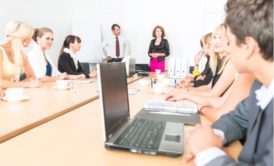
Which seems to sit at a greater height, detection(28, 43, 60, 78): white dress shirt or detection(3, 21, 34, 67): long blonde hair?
detection(3, 21, 34, 67): long blonde hair

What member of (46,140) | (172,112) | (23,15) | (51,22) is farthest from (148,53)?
(46,140)

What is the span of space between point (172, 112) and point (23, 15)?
4097 millimetres

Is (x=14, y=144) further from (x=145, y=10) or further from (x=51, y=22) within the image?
(x=145, y=10)

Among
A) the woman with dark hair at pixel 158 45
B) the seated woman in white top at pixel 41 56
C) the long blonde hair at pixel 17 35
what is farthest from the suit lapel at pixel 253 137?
the woman with dark hair at pixel 158 45

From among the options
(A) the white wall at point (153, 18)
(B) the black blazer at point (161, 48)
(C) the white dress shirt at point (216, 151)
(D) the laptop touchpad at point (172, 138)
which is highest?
(A) the white wall at point (153, 18)

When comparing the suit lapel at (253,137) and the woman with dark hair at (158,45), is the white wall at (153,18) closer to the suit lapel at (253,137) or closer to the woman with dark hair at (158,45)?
the woman with dark hair at (158,45)

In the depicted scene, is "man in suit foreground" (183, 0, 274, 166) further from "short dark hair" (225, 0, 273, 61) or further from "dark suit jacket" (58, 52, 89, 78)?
"dark suit jacket" (58, 52, 89, 78)

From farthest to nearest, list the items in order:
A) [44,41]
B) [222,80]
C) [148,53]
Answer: [148,53] → [44,41] → [222,80]

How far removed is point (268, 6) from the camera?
663mm

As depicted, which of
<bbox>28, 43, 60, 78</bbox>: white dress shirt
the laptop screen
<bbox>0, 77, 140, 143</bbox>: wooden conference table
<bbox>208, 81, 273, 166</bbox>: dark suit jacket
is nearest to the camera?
<bbox>208, 81, 273, 166</bbox>: dark suit jacket

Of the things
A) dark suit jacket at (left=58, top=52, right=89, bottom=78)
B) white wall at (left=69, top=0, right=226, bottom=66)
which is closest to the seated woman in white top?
dark suit jacket at (left=58, top=52, right=89, bottom=78)

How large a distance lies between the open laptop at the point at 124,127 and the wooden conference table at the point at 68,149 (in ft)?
0.09

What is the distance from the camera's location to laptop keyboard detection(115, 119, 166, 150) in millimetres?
906

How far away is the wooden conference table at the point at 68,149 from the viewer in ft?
2.68
